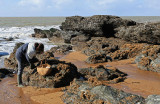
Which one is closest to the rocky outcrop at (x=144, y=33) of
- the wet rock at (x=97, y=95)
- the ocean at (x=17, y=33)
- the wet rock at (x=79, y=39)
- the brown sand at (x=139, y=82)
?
the brown sand at (x=139, y=82)

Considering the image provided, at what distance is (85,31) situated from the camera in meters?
15.1

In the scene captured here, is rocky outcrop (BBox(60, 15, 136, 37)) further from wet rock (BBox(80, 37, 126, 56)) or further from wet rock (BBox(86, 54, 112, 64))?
wet rock (BBox(86, 54, 112, 64))

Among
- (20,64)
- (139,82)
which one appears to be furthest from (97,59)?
(20,64)

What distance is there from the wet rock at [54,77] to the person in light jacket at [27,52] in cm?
24

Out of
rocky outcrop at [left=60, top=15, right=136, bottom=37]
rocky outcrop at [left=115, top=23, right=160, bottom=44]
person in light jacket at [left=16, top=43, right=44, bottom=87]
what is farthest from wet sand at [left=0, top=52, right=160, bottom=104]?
rocky outcrop at [left=60, top=15, right=136, bottom=37]

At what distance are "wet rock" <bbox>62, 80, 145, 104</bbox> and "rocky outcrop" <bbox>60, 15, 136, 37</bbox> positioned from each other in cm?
902

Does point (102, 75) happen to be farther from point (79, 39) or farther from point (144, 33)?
point (79, 39)

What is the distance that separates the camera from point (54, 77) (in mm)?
5961

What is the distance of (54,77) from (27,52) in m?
1.15

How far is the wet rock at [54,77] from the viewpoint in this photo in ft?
19.4

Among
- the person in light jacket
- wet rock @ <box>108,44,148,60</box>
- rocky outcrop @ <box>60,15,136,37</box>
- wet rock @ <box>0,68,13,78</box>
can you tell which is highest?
rocky outcrop @ <box>60,15,136,37</box>

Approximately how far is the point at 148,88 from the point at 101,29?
8361mm

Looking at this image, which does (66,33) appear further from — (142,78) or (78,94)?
(78,94)

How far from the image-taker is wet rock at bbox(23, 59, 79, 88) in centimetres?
592
